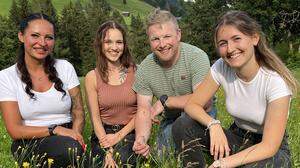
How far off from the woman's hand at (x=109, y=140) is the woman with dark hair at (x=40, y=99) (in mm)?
384

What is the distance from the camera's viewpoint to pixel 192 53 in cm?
652

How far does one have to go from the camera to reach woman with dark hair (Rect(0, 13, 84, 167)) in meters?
5.80

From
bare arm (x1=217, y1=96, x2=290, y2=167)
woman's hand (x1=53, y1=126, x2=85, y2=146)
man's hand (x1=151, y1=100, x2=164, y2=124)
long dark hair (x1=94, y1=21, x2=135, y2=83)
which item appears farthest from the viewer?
long dark hair (x1=94, y1=21, x2=135, y2=83)

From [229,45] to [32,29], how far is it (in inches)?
109

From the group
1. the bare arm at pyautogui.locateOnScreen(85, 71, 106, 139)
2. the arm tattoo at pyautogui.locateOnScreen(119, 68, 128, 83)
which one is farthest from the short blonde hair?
the bare arm at pyautogui.locateOnScreen(85, 71, 106, 139)

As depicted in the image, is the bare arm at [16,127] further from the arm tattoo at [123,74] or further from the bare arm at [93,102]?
the arm tattoo at [123,74]

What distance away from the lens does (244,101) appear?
5.18m

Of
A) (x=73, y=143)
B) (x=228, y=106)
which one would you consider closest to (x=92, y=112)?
(x=73, y=143)

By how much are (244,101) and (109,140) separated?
2252mm

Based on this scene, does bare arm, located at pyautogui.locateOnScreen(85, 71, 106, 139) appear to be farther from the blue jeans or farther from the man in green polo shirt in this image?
the blue jeans

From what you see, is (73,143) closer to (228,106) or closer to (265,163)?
(228,106)

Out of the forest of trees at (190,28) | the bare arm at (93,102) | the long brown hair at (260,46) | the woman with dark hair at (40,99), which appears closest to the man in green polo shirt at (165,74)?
the bare arm at (93,102)

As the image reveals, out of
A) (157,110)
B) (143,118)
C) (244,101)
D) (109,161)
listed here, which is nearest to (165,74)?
(157,110)

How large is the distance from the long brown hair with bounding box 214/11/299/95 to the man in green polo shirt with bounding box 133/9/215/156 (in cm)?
127
